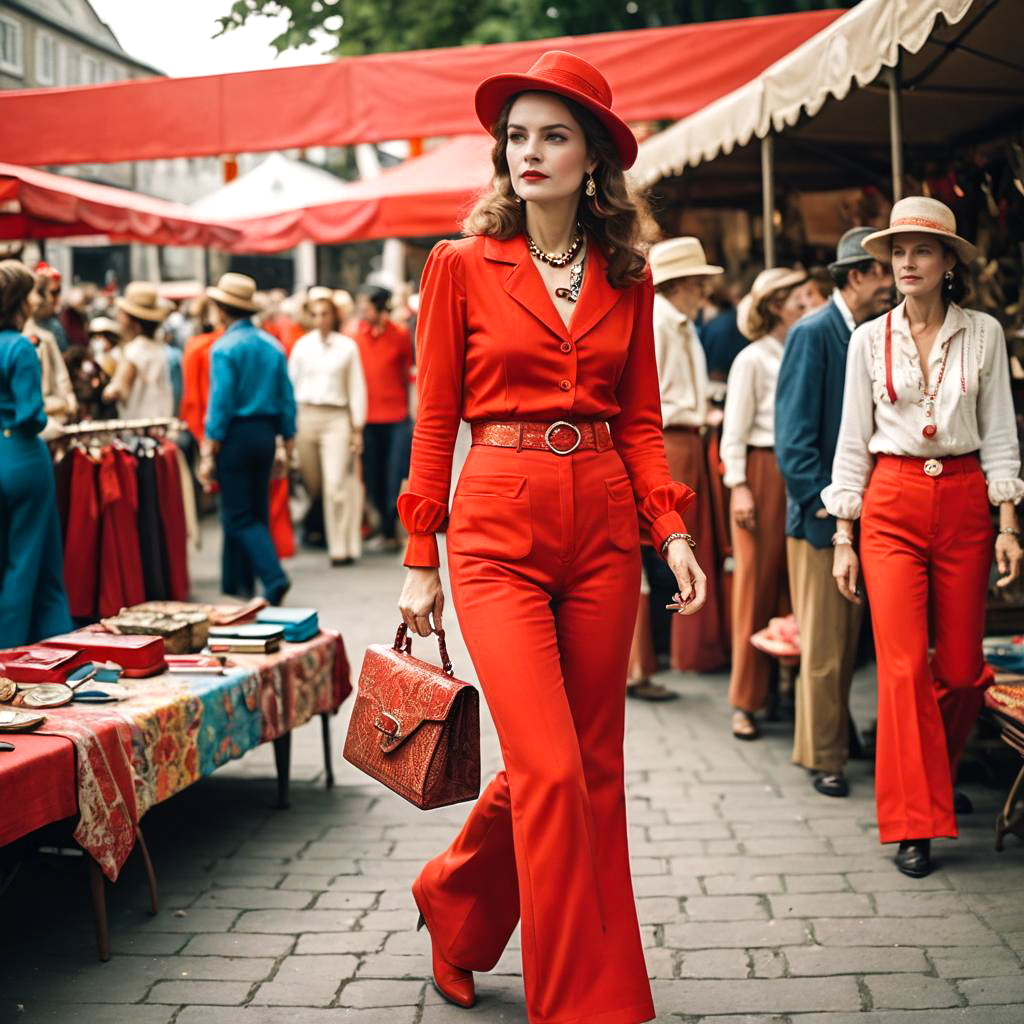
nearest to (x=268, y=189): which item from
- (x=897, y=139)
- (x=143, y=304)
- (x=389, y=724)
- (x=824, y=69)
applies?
(x=143, y=304)

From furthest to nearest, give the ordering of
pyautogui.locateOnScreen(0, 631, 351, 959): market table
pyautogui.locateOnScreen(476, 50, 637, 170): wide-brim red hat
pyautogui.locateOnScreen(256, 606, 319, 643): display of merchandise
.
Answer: pyautogui.locateOnScreen(256, 606, 319, 643): display of merchandise
pyautogui.locateOnScreen(0, 631, 351, 959): market table
pyautogui.locateOnScreen(476, 50, 637, 170): wide-brim red hat

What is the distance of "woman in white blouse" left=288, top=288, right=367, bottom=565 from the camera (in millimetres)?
12344

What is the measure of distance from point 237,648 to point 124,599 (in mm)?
3604

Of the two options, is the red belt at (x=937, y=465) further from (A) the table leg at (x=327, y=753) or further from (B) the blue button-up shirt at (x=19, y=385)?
(B) the blue button-up shirt at (x=19, y=385)

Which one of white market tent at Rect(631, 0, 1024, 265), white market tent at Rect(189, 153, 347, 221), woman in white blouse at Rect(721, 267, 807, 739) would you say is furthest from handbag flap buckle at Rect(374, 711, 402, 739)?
white market tent at Rect(189, 153, 347, 221)

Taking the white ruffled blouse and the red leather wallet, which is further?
the red leather wallet

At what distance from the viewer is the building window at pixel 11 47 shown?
8.28 meters

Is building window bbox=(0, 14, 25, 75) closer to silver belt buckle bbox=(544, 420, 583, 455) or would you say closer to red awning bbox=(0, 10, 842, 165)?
red awning bbox=(0, 10, 842, 165)

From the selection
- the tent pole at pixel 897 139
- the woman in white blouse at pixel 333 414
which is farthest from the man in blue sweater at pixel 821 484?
the woman in white blouse at pixel 333 414

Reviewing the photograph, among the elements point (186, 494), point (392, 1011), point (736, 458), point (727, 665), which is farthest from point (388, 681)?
point (186, 494)

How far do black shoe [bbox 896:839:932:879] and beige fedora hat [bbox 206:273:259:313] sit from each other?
240 inches

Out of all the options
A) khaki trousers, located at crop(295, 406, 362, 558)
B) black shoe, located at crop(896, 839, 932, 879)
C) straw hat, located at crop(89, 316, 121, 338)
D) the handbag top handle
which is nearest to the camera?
the handbag top handle

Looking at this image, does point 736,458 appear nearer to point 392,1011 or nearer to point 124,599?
point 392,1011

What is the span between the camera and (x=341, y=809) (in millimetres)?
5719
